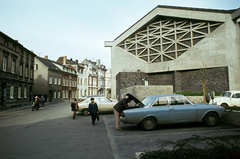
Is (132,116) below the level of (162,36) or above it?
below

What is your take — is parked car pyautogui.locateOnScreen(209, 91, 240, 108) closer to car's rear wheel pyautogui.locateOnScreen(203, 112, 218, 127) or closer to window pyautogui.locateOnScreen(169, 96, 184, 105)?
car's rear wheel pyautogui.locateOnScreen(203, 112, 218, 127)

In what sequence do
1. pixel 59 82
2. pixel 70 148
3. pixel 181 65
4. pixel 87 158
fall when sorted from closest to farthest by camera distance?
pixel 87 158 < pixel 70 148 < pixel 181 65 < pixel 59 82

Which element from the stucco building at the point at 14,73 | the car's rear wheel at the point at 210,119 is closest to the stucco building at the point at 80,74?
the stucco building at the point at 14,73

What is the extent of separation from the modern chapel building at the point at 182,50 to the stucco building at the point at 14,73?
604 inches

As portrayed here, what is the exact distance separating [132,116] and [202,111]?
118 inches

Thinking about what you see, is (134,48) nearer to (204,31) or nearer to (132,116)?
(204,31)

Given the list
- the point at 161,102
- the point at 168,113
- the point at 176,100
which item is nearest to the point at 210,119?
the point at 176,100

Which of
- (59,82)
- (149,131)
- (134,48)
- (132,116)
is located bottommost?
(149,131)

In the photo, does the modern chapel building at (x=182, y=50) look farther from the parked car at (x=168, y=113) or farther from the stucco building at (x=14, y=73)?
the stucco building at (x=14, y=73)

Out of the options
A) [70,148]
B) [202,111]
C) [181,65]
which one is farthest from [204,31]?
[70,148]

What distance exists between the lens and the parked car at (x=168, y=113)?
25.1 ft

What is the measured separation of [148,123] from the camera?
773cm

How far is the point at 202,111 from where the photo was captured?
7805 millimetres

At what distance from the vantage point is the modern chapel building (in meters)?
24.8
